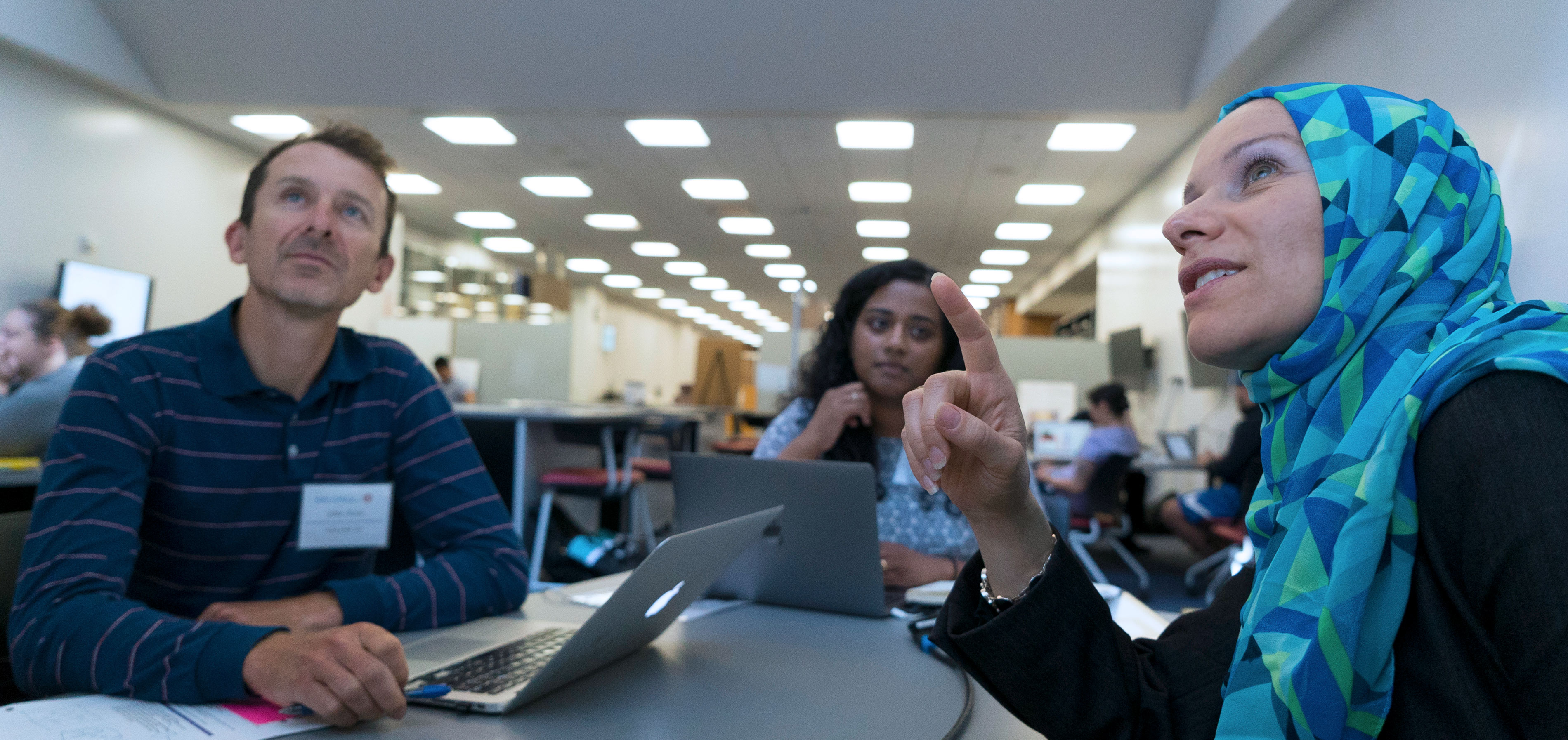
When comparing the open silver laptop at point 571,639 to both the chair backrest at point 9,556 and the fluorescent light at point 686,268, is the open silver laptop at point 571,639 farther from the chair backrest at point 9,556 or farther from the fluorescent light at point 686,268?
the fluorescent light at point 686,268

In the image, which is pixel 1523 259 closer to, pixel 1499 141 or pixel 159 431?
pixel 1499 141

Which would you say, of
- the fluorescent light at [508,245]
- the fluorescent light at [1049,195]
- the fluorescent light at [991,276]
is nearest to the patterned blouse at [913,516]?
the fluorescent light at [1049,195]

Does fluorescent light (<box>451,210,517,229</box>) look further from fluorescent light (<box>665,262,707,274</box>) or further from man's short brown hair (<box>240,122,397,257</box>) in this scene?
man's short brown hair (<box>240,122,397,257</box>)

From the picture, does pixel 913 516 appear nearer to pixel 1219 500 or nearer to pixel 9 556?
pixel 9 556

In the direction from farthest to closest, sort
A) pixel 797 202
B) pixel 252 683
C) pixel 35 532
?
pixel 797 202
pixel 35 532
pixel 252 683

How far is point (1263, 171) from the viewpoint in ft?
2.31

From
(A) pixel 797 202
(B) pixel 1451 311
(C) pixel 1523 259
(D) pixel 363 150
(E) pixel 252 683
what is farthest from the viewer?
(A) pixel 797 202

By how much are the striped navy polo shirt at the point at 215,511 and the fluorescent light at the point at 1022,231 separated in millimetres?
8686

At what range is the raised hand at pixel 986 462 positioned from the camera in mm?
728

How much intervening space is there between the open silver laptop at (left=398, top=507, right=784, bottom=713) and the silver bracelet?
0.24 meters

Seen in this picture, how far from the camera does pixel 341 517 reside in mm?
1238

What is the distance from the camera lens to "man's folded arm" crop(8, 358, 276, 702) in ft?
2.54

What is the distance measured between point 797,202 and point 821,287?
16.8ft

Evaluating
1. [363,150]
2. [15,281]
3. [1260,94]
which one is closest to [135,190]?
[15,281]
